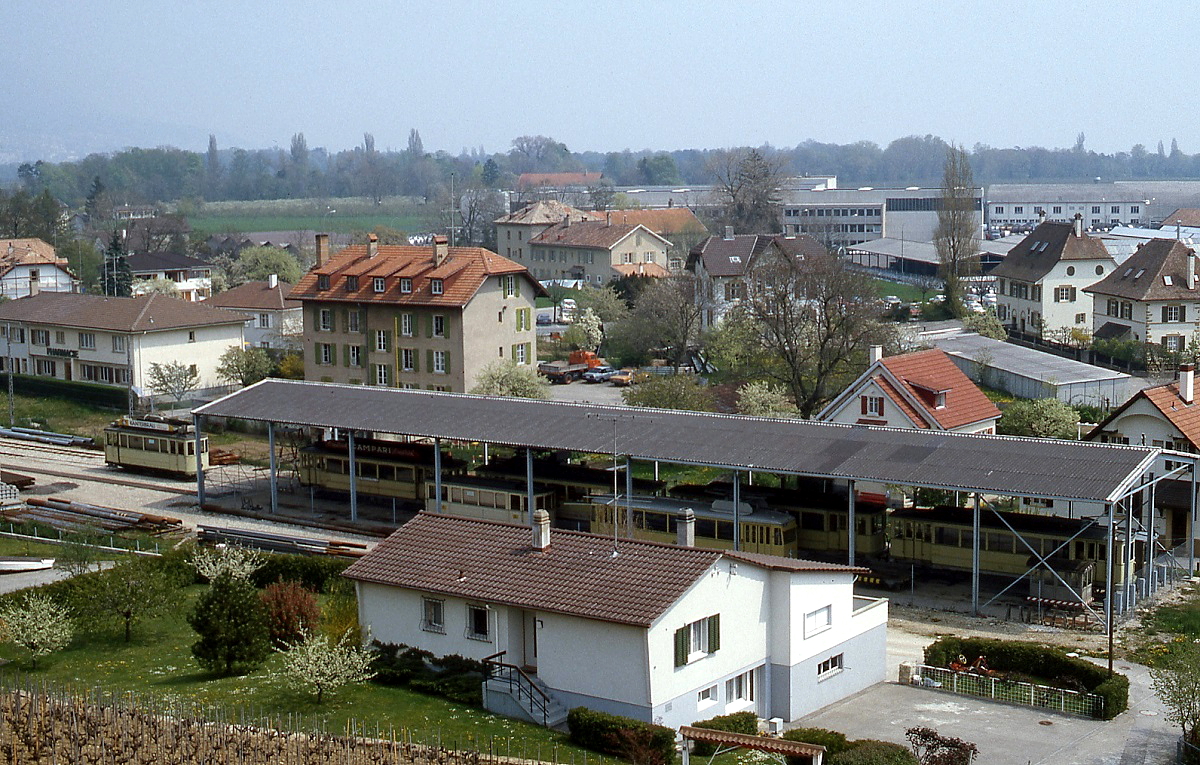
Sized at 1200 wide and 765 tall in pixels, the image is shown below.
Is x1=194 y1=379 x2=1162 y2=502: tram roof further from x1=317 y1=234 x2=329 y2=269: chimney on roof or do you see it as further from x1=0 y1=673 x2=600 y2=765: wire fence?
x1=317 y1=234 x2=329 y2=269: chimney on roof

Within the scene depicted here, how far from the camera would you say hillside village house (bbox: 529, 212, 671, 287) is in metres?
111

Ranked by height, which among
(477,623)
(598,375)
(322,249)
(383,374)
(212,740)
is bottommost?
(598,375)

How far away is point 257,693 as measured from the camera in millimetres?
28750

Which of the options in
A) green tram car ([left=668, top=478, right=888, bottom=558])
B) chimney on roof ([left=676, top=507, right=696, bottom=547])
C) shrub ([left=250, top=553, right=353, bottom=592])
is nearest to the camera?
chimney on roof ([left=676, top=507, right=696, bottom=547])

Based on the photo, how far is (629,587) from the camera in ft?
91.5

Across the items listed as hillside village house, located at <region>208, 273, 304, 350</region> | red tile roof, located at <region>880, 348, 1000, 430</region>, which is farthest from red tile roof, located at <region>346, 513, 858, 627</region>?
hillside village house, located at <region>208, 273, 304, 350</region>

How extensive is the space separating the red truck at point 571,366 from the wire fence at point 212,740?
4898 cm

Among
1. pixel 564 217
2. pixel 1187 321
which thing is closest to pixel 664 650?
pixel 1187 321

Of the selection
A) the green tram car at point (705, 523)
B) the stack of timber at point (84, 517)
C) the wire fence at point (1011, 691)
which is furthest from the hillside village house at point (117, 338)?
the wire fence at point (1011, 691)

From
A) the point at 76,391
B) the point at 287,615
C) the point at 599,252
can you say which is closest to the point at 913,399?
the point at 287,615

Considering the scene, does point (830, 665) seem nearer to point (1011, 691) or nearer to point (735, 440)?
point (1011, 691)

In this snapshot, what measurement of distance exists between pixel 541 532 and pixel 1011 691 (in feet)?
33.7

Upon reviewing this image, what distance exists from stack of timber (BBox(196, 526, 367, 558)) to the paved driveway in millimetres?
17187

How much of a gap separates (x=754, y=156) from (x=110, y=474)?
94548mm
